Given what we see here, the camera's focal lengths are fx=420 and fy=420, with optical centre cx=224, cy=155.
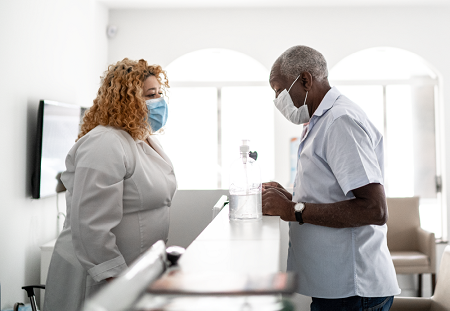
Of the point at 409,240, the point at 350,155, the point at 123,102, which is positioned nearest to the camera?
the point at 350,155

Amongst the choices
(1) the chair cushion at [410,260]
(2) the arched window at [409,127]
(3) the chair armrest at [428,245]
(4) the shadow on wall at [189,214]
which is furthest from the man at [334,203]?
(2) the arched window at [409,127]

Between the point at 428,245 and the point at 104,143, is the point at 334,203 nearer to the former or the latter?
the point at 104,143

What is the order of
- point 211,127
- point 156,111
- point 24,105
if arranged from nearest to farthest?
point 156,111 → point 24,105 → point 211,127

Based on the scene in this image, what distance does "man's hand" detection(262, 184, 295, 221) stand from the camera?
122 centimetres

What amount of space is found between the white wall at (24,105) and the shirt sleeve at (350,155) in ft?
7.05

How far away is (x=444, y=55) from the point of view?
4.70 metres

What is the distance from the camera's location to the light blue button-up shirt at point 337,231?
1.16 metres

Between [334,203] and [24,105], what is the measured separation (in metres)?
2.35

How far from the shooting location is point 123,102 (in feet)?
4.87

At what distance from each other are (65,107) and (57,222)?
0.91 m

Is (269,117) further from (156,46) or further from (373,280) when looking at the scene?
(373,280)

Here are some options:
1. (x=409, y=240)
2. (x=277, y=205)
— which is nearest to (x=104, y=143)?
(x=277, y=205)

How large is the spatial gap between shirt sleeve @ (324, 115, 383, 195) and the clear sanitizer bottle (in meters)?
0.27

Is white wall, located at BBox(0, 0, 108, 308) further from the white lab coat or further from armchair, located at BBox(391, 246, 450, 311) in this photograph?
armchair, located at BBox(391, 246, 450, 311)
